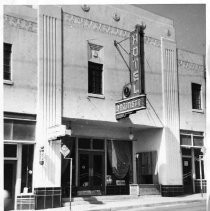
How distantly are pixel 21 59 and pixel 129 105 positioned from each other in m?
4.81

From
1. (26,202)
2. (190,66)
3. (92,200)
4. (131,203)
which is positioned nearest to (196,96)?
(190,66)

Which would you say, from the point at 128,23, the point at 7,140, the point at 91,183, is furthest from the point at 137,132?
the point at 7,140

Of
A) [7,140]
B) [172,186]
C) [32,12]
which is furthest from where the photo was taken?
[172,186]

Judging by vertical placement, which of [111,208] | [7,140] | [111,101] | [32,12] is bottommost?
[111,208]


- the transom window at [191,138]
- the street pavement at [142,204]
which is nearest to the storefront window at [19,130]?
the street pavement at [142,204]

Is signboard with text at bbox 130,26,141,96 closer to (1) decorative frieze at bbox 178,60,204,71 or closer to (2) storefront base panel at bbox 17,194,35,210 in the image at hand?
(1) decorative frieze at bbox 178,60,204,71

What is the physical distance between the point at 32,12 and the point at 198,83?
10215mm

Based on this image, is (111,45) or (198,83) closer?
(111,45)

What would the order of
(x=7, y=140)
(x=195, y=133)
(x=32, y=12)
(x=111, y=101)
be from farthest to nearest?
1. (x=195, y=133)
2. (x=111, y=101)
3. (x=32, y=12)
4. (x=7, y=140)

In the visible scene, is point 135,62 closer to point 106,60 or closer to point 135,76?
point 135,76

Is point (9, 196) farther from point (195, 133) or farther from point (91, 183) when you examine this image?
point (195, 133)

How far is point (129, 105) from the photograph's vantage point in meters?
17.1

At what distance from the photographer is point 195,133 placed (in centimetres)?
2177

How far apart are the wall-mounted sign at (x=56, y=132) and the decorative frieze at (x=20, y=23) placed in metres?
3.98
